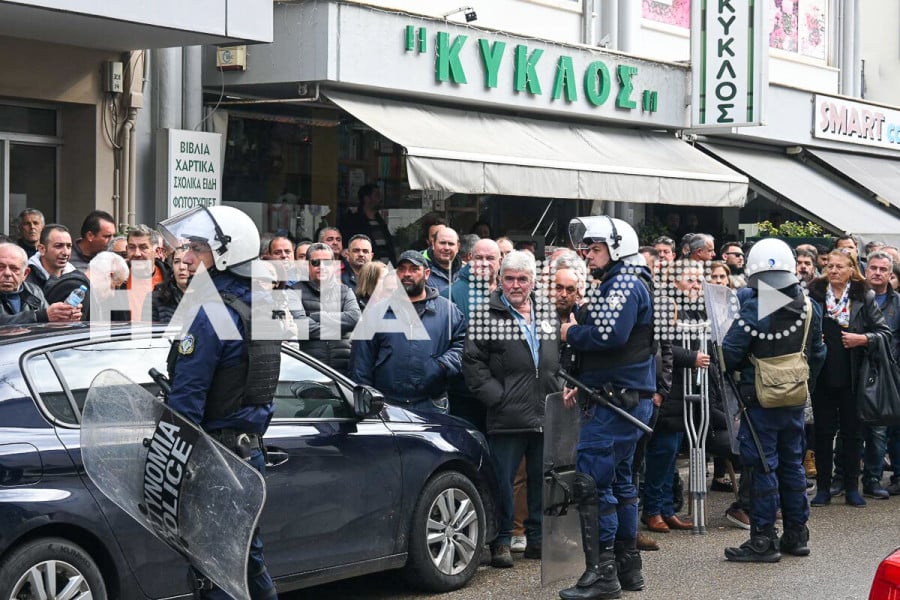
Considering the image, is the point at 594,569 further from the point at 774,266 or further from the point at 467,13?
the point at 467,13

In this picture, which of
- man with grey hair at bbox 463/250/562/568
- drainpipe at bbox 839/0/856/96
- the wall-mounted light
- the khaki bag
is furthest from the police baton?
drainpipe at bbox 839/0/856/96

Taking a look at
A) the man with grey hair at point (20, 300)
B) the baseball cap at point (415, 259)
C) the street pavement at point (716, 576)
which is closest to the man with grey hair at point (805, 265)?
the street pavement at point (716, 576)

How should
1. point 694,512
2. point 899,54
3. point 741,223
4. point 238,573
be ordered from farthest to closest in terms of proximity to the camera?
point 899,54 → point 741,223 → point 694,512 → point 238,573

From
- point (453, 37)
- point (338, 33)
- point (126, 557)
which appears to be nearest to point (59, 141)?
point (338, 33)

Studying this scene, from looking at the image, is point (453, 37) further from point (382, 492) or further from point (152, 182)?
point (382, 492)

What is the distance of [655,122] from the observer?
55.9ft

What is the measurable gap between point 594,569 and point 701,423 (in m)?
2.28

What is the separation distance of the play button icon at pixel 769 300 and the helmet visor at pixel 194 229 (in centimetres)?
390

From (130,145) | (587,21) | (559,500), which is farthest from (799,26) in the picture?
(559,500)

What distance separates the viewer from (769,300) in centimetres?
837

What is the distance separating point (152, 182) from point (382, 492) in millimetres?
6000

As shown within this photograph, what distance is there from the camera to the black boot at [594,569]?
24.0 ft

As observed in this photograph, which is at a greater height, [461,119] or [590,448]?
[461,119]

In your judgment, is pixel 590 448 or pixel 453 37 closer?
pixel 590 448
